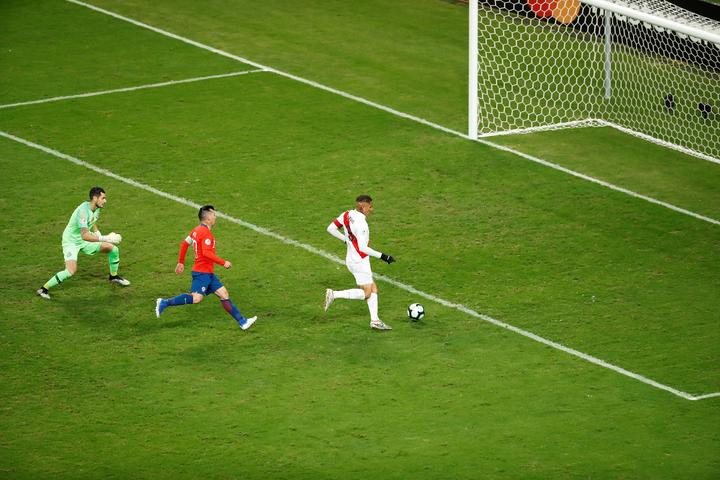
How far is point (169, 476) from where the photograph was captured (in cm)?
1420

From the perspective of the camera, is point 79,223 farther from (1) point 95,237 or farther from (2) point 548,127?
(2) point 548,127

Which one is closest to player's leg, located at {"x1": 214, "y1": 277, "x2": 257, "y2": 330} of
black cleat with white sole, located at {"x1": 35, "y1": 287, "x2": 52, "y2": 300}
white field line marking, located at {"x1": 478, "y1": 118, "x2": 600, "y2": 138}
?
black cleat with white sole, located at {"x1": 35, "y1": 287, "x2": 52, "y2": 300}

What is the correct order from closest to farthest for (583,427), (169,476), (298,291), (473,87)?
(169,476) < (583,427) < (298,291) < (473,87)

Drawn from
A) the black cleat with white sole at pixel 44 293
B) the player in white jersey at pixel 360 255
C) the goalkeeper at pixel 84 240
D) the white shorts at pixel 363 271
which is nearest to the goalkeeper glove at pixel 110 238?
the goalkeeper at pixel 84 240

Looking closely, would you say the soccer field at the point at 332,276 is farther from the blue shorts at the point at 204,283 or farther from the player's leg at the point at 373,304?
the blue shorts at the point at 204,283

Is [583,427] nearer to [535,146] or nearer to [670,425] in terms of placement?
[670,425]

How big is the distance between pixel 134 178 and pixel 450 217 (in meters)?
5.40

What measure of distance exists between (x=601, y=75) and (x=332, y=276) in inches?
429

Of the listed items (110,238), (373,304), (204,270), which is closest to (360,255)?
(373,304)

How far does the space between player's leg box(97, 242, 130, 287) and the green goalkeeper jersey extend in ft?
1.04

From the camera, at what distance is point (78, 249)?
1847 cm

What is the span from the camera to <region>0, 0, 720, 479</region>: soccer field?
15.1 metres

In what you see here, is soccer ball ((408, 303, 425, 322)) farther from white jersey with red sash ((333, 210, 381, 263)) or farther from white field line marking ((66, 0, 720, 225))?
white field line marking ((66, 0, 720, 225))

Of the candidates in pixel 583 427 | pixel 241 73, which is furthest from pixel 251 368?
pixel 241 73
